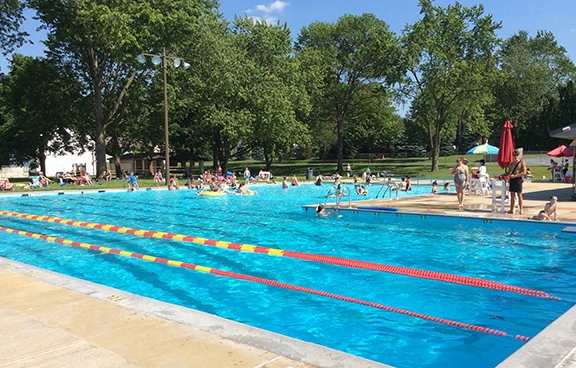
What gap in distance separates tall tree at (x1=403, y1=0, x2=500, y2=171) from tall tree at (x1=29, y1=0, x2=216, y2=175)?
20.3 metres

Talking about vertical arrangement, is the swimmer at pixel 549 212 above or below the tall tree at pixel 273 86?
below

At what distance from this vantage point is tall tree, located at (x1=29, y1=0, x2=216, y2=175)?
3152 centimetres

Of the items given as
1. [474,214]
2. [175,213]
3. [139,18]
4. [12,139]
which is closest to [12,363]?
[474,214]

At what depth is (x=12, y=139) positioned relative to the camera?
49.2 meters

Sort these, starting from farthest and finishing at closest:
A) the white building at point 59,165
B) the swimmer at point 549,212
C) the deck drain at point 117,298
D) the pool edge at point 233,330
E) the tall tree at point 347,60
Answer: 1. the white building at point 59,165
2. the tall tree at point 347,60
3. the swimmer at point 549,212
4. the deck drain at point 117,298
5. the pool edge at point 233,330

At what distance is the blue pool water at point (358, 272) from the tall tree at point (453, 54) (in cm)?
2922

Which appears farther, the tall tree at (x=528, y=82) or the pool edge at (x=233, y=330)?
the tall tree at (x=528, y=82)

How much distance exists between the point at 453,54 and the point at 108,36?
28.7 m

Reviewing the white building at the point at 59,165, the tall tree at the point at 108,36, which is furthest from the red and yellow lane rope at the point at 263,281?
the white building at the point at 59,165

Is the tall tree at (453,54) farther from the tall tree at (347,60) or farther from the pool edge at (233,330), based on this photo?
the pool edge at (233,330)

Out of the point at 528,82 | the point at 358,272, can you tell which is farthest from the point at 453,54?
the point at 358,272

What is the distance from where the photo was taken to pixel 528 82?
60.8 meters

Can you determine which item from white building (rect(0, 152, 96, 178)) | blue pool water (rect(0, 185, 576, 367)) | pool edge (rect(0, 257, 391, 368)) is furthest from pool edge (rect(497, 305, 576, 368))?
white building (rect(0, 152, 96, 178))

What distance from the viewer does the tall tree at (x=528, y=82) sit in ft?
202
